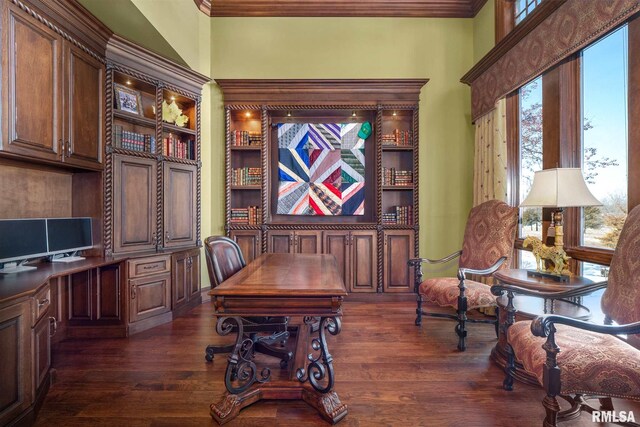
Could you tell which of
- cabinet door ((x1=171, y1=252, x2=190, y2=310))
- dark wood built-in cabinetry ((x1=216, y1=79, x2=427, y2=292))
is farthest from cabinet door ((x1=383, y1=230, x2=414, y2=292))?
cabinet door ((x1=171, y1=252, x2=190, y2=310))

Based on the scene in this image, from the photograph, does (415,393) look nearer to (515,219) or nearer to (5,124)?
(515,219)

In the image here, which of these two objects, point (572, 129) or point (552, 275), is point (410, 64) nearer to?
point (572, 129)

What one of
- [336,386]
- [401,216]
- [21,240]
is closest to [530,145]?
[401,216]

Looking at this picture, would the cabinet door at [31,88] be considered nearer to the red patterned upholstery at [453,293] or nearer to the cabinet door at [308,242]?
the cabinet door at [308,242]

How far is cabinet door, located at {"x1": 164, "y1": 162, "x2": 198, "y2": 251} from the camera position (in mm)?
3461

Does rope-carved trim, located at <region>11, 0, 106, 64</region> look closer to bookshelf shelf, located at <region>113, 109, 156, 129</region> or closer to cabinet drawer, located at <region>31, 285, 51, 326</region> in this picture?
bookshelf shelf, located at <region>113, 109, 156, 129</region>

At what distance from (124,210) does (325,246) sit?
2287 mm

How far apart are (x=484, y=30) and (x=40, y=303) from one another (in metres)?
5.17

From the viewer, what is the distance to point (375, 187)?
4199 mm

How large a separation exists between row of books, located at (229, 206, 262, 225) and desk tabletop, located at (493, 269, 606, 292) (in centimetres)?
284

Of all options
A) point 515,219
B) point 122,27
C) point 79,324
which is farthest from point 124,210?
point 515,219

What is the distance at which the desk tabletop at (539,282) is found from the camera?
2.03 meters

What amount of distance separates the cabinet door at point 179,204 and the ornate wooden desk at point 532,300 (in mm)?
3226

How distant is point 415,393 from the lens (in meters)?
2.04
